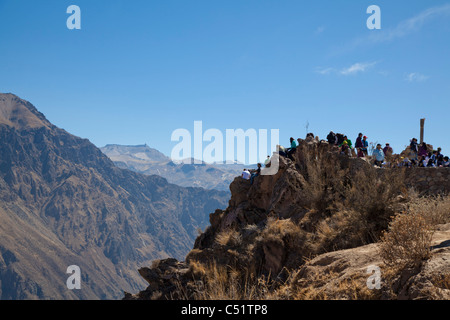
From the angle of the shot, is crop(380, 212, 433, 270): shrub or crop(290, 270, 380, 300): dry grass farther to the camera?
crop(380, 212, 433, 270): shrub

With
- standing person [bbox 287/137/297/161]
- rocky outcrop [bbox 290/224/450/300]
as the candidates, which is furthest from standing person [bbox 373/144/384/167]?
rocky outcrop [bbox 290/224/450/300]

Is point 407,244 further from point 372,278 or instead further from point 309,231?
point 309,231

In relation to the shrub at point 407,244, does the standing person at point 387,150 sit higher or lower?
higher

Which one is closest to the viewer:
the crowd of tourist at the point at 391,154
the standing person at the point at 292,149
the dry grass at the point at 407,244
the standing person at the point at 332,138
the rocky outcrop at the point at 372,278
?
the rocky outcrop at the point at 372,278

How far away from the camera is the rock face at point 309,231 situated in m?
7.95

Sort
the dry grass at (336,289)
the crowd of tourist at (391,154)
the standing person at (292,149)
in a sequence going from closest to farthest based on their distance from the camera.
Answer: the dry grass at (336,289) → the crowd of tourist at (391,154) → the standing person at (292,149)

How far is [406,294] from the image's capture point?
5289mm

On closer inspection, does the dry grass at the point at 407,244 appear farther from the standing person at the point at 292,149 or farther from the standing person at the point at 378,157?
the standing person at the point at 292,149

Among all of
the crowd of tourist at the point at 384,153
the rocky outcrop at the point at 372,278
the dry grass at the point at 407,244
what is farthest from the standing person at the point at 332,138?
the dry grass at the point at 407,244

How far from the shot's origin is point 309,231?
12773mm

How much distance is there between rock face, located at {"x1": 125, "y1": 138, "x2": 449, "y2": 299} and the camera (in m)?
7.95

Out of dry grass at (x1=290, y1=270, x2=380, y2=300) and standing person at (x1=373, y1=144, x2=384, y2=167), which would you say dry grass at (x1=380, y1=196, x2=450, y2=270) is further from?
standing person at (x1=373, y1=144, x2=384, y2=167)
